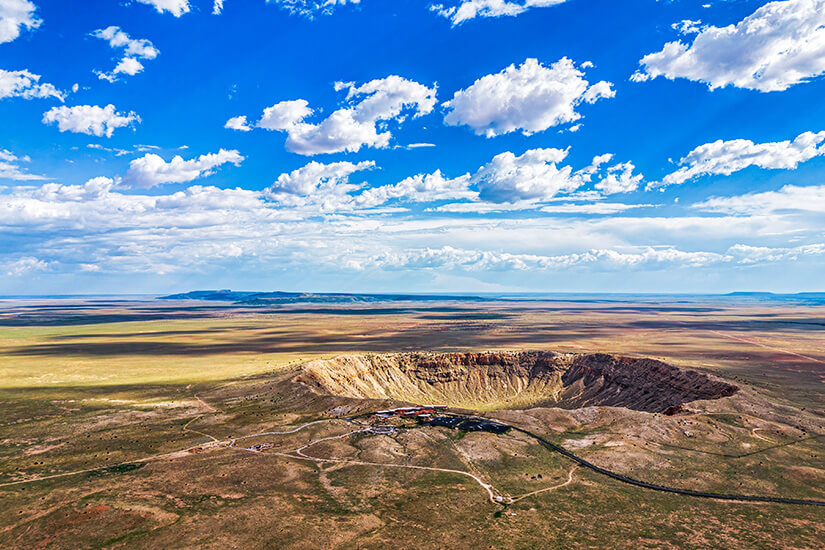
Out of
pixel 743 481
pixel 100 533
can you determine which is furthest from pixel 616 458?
pixel 100 533

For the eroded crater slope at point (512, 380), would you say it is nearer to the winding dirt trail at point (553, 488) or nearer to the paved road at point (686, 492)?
the paved road at point (686, 492)

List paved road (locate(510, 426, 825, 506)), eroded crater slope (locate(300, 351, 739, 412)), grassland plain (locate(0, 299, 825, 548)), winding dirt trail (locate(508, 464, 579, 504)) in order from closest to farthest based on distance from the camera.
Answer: grassland plain (locate(0, 299, 825, 548)) → paved road (locate(510, 426, 825, 506)) → winding dirt trail (locate(508, 464, 579, 504)) → eroded crater slope (locate(300, 351, 739, 412))

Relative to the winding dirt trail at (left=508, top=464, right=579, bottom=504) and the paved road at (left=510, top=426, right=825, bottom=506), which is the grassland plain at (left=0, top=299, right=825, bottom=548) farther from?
the paved road at (left=510, top=426, right=825, bottom=506)

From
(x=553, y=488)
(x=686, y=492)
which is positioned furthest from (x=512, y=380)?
(x=686, y=492)

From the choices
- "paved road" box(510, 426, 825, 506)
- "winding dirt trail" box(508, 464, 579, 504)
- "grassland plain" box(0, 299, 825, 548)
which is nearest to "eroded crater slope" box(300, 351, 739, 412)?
"grassland plain" box(0, 299, 825, 548)

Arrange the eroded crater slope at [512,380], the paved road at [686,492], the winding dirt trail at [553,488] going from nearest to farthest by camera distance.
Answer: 1. the paved road at [686,492]
2. the winding dirt trail at [553,488]
3. the eroded crater slope at [512,380]

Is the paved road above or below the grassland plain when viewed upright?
below

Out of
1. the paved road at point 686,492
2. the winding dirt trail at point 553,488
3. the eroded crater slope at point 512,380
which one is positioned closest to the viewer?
the paved road at point 686,492

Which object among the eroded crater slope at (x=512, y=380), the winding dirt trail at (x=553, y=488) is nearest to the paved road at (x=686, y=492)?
the winding dirt trail at (x=553, y=488)
